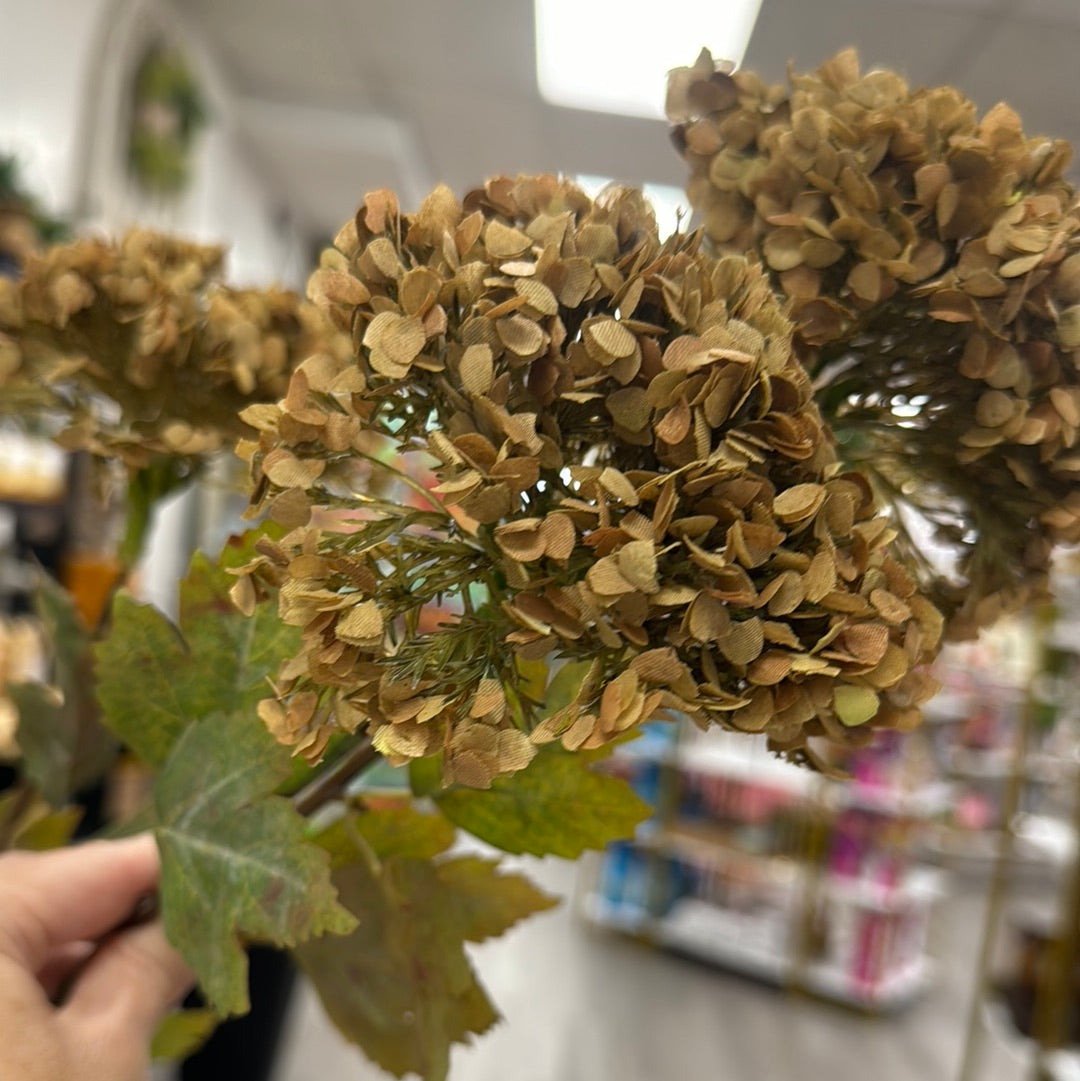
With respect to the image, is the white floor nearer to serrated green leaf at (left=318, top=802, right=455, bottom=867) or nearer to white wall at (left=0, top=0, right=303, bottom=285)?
serrated green leaf at (left=318, top=802, right=455, bottom=867)

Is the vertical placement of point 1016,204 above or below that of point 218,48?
below

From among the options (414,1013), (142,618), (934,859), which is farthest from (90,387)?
(934,859)

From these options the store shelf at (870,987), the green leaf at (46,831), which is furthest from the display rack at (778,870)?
the green leaf at (46,831)

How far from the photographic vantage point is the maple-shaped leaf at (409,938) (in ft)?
1.38

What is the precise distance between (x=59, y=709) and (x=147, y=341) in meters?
0.23

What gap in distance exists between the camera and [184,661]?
1.46 feet

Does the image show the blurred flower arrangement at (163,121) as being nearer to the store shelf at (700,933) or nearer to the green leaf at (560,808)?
the green leaf at (560,808)

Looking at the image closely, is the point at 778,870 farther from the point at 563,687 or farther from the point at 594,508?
the point at 594,508

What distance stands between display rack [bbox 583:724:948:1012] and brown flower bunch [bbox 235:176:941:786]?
2.42 metres

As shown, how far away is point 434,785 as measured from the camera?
43cm

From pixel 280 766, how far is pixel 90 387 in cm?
25

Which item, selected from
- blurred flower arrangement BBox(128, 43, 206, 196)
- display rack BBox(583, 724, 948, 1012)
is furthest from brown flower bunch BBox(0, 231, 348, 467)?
display rack BBox(583, 724, 948, 1012)

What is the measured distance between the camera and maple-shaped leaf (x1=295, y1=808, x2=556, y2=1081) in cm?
42

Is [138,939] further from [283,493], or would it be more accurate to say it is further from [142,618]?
[283,493]
